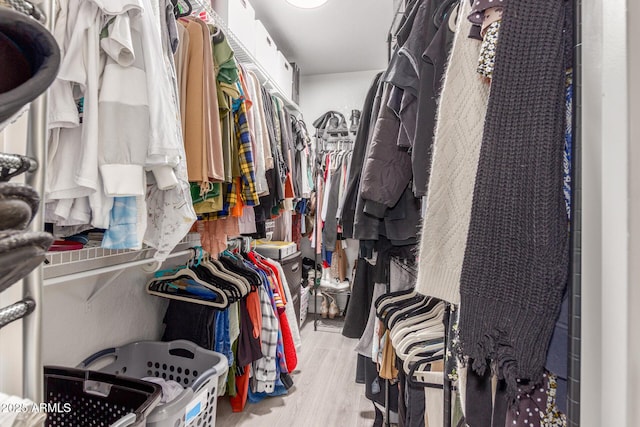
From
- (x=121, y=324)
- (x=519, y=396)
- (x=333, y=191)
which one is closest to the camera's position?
(x=519, y=396)

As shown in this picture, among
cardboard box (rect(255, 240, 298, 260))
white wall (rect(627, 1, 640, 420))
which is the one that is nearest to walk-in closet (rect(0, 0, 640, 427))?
white wall (rect(627, 1, 640, 420))

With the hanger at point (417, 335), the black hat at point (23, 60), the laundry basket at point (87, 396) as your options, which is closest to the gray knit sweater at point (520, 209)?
the black hat at point (23, 60)

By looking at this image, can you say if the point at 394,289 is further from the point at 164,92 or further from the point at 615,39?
the point at 615,39

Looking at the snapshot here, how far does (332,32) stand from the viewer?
266cm

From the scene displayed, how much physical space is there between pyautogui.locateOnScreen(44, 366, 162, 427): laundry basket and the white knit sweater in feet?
2.96

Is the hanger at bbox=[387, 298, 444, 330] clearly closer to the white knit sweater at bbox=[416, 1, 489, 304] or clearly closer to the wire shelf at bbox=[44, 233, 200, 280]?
the white knit sweater at bbox=[416, 1, 489, 304]

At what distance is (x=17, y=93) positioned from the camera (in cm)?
22

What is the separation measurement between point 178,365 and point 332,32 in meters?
2.52

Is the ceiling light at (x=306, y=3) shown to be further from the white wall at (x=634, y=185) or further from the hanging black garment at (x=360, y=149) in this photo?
the white wall at (x=634, y=185)

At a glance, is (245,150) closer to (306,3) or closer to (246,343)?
(246,343)

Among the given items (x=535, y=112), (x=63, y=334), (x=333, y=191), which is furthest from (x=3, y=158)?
(x=333, y=191)

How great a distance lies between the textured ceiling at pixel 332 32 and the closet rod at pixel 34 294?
7.67 ft

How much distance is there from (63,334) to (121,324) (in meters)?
0.27

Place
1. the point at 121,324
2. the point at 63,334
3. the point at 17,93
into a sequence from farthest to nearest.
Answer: the point at 121,324 < the point at 63,334 < the point at 17,93
